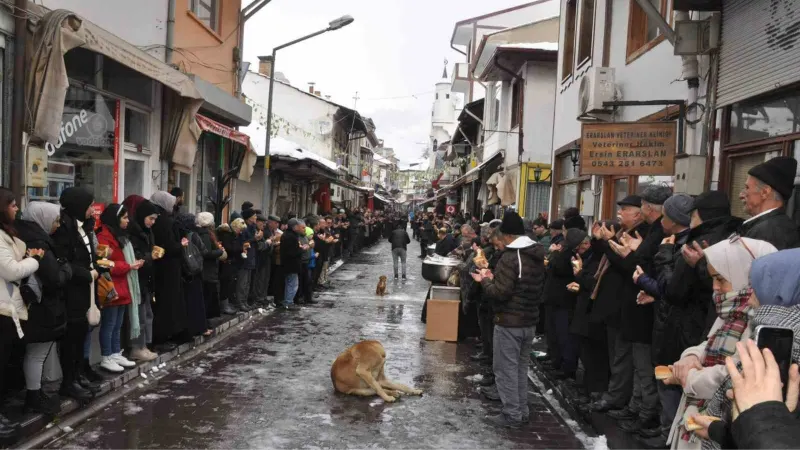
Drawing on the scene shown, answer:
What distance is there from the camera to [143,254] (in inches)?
295

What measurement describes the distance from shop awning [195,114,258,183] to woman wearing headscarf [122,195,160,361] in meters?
3.95

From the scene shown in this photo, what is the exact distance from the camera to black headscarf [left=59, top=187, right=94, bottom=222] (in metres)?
6.05

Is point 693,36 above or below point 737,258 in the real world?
above

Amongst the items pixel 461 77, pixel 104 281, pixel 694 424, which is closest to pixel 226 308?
pixel 104 281

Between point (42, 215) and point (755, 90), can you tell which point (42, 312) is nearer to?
point (42, 215)

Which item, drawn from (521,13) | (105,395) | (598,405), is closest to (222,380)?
(105,395)

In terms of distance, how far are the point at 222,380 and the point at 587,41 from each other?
32.3ft

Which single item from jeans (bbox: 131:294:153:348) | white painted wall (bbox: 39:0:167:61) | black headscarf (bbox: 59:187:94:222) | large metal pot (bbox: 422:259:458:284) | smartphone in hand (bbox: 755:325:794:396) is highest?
white painted wall (bbox: 39:0:167:61)

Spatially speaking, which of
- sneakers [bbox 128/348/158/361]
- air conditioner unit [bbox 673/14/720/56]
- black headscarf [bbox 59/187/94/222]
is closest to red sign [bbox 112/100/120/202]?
sneakers [bbox 128/348/158/361]

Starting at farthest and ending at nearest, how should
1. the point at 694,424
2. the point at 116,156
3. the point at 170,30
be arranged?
the point at 170,30 → the point at 116,156 → the point at 694,424

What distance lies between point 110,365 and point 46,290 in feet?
6.09

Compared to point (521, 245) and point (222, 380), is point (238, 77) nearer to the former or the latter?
point (222, 380)

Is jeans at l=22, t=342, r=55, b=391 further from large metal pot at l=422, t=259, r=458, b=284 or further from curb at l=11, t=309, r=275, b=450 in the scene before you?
large metal pot at l=422, t=259, r=458, b=284

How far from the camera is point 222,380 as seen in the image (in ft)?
24.5
